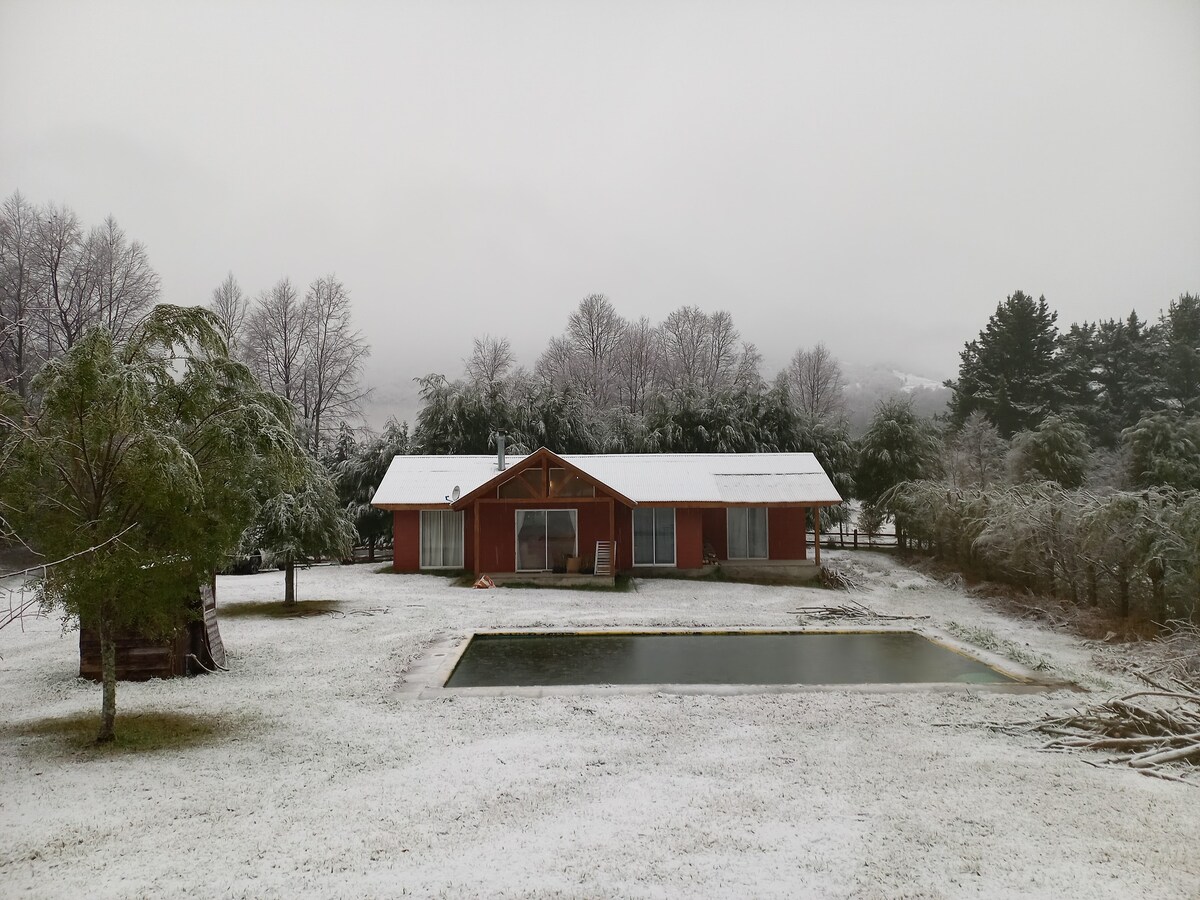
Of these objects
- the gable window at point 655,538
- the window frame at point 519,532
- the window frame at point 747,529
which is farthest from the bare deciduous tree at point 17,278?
the window frame at point 747,529

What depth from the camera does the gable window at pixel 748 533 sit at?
2036 cm

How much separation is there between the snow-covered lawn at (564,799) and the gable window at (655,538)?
11.4 meters

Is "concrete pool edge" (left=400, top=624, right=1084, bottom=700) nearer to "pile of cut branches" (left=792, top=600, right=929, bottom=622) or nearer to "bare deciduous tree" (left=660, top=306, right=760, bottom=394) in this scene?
"pile of cut branches" (left=792, top=600, right=929, bottom=622)

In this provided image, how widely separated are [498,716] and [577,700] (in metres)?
1.00

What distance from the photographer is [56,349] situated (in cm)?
905

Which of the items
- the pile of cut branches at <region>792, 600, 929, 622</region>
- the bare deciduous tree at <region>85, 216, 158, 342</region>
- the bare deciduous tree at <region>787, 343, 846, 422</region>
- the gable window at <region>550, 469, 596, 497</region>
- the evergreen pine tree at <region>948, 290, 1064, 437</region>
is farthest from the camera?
the bare deciduous tree at <region>787, 343, 846, 422</region>

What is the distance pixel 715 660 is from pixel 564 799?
210 inches

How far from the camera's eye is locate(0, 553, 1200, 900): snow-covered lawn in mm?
4051

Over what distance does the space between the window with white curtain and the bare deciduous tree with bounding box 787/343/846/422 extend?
2594 cm

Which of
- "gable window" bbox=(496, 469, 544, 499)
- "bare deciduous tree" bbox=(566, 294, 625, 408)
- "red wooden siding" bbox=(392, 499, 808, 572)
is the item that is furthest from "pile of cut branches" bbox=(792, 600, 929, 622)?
"bare deciduous tree" bbox=(566, 294, 625, 408)

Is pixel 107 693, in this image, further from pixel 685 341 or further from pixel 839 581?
pixel 685 341

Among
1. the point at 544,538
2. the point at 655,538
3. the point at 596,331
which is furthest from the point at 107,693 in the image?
the point at 596,331

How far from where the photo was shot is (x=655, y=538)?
19891mm

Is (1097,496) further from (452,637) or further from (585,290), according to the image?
(585,290)
